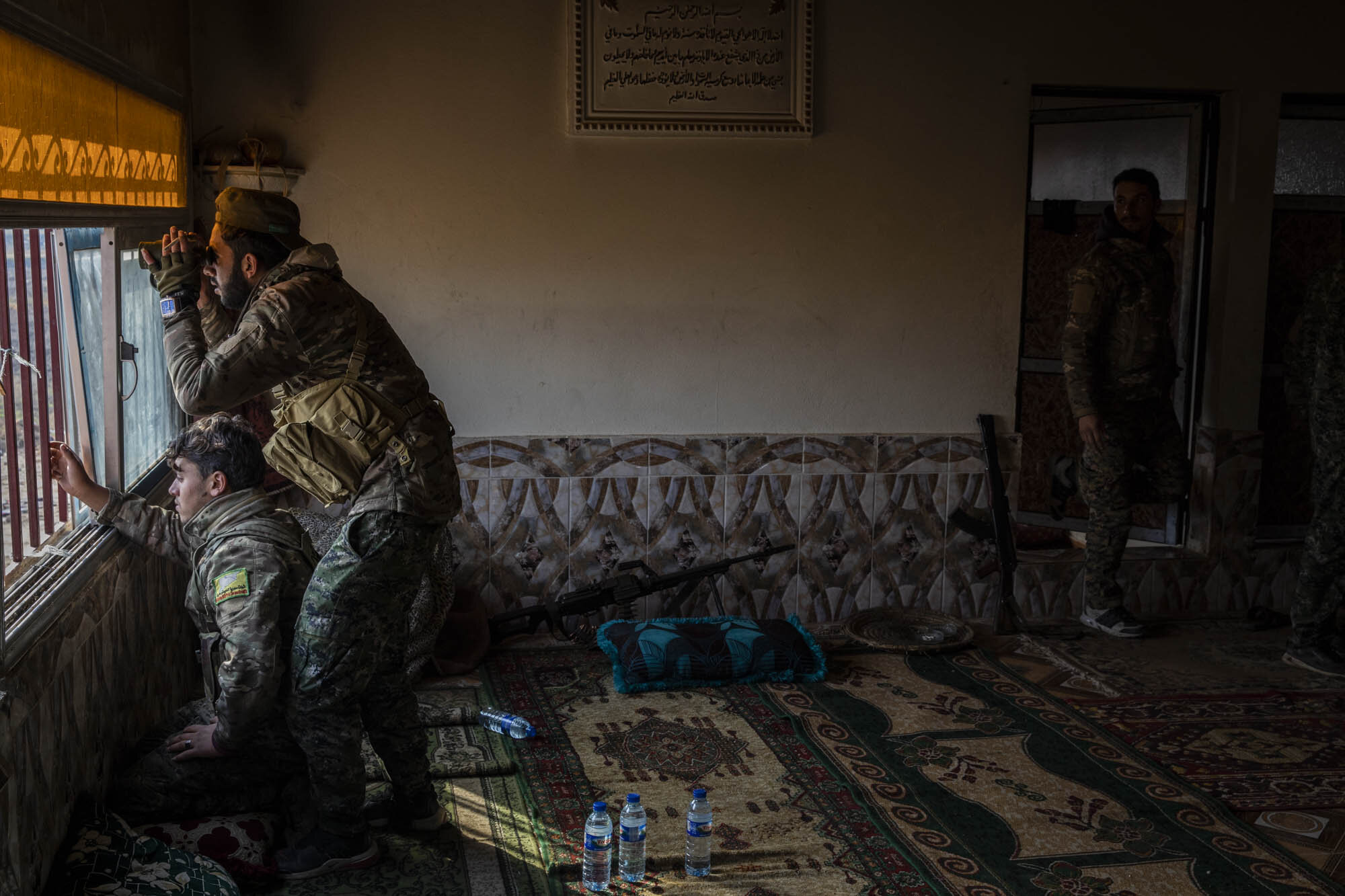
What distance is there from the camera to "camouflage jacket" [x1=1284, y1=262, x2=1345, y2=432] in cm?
523

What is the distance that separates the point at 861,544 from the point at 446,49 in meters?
2.85

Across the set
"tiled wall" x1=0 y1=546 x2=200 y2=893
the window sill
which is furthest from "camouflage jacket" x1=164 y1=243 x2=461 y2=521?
"tiled wall" x1=0 y1=546 x2=200 y2=893

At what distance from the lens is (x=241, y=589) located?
3.33 meters

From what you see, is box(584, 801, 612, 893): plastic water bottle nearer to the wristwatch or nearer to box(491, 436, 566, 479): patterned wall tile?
the wristwatch

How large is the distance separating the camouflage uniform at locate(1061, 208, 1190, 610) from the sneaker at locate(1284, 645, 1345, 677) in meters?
0.74

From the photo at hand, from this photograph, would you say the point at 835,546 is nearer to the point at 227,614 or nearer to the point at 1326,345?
the point at 1326,345

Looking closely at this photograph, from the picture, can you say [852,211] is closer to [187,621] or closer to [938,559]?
Answer: [938,559]

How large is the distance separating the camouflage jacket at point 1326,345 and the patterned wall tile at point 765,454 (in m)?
2.18

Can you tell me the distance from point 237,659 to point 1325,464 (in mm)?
4378

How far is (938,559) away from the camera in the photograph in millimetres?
5961

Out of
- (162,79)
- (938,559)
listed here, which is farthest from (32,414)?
(938,559)

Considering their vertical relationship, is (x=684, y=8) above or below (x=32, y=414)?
above

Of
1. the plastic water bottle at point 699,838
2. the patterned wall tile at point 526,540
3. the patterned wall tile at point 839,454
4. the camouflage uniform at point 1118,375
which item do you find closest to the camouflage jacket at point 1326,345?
the camouflage uniform at point 1118,375

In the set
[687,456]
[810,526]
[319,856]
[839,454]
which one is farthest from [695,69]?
[319,856]
